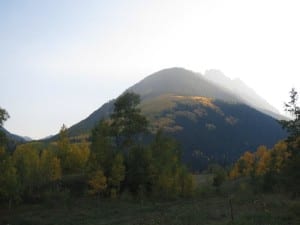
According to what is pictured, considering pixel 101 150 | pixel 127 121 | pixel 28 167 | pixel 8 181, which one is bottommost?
pixel 8 181

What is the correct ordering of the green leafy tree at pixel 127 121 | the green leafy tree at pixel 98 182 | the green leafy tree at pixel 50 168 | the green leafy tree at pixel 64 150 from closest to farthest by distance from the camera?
the green leafy tree at pixel 98 182
the green leafy tree at pixel 127 121
the green leafy tree at pixel 50 168
the green leafy tree at pixel 64 150

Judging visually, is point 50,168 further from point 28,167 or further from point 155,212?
point 155,212

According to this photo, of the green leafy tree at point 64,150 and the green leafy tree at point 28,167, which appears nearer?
the green leafy tree at point 28,167

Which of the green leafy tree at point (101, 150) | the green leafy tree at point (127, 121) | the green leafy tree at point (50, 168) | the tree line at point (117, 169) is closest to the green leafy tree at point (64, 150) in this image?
the green leafy tree at point (50, 168)

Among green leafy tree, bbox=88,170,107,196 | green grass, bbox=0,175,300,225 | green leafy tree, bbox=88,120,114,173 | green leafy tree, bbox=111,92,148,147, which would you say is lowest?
green grass, bbox=0,175,300,225

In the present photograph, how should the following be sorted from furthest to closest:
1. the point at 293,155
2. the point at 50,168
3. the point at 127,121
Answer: the point at 50,168 < the point at 127,121 < the point at 293,155

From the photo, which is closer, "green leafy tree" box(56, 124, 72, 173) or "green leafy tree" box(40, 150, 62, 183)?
"green leafy tree" box(40, 150, 62, 183)

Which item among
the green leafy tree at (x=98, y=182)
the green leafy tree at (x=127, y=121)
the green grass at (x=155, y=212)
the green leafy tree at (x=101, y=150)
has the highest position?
the green leafy tree at (x=127, y=121)

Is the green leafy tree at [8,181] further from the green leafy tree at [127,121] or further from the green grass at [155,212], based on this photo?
the green leafy tree at [127,121]

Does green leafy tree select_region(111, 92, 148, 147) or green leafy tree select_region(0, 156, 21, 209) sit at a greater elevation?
green leafy tree select_region(111, 92, 148, 147)

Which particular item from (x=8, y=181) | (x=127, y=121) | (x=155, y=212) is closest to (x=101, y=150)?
(x=127, y=121)

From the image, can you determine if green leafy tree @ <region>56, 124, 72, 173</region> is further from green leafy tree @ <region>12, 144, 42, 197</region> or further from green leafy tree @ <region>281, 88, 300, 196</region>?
green leafy tree @ <region>281, 88, 300, 196</region>

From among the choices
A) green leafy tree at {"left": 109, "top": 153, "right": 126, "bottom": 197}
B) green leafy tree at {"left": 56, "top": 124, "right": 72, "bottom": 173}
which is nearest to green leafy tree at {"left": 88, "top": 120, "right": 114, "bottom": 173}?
green leafy tree at {"left": 109, "top": 153, "right": 126, "bottom": 197}

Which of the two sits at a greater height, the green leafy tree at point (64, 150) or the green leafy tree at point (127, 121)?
the green leafy tree at point (127, 121)
